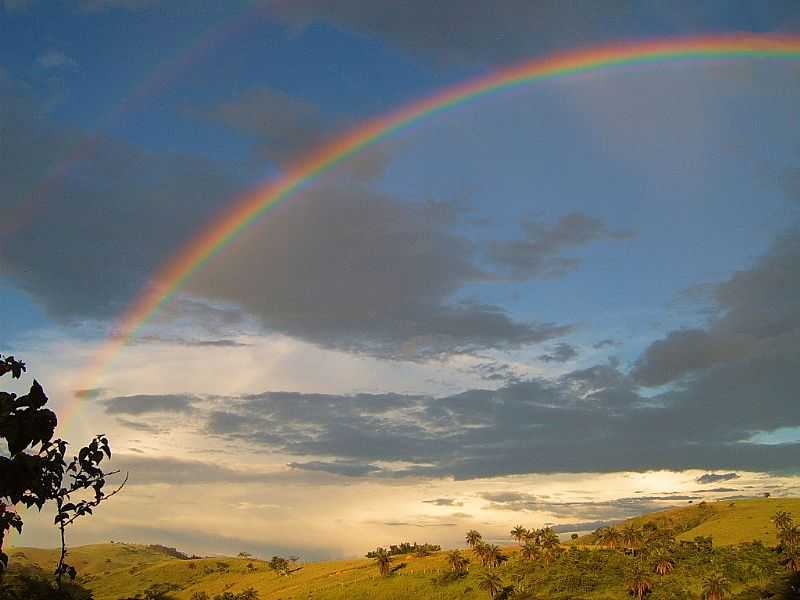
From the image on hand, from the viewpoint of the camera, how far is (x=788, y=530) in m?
142

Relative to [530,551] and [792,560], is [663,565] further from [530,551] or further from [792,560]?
[530,551]

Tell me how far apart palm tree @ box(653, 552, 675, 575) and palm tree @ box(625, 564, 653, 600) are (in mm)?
6448

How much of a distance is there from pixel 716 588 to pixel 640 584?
12989mm

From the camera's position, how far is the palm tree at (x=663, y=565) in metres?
126

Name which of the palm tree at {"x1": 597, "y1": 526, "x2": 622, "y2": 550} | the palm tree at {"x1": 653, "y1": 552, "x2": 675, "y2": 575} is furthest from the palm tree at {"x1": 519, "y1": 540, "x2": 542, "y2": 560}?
the palm tree at {"x1": 653, "y1": 552, "x2": 675, "y2": 575}

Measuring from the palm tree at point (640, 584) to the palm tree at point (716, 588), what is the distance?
370 inches

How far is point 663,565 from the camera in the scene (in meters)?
127

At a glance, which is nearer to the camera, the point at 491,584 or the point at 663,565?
the point at 663,565

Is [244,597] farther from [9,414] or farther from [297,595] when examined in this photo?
[9,414]

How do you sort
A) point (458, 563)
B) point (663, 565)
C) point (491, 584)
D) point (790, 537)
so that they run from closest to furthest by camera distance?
1. point (663, 565)
2. point (491, 584)
3. point (790, 537)
4. point (458, 563)

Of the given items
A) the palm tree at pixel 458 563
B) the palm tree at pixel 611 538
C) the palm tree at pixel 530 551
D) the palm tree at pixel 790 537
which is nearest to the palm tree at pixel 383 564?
the palm tree at pixel 458 563

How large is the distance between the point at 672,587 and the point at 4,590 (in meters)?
129

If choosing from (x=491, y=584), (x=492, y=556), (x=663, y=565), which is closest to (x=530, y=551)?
(x=492, y=556)

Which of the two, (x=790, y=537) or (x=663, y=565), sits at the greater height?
(x=790, y=537)
